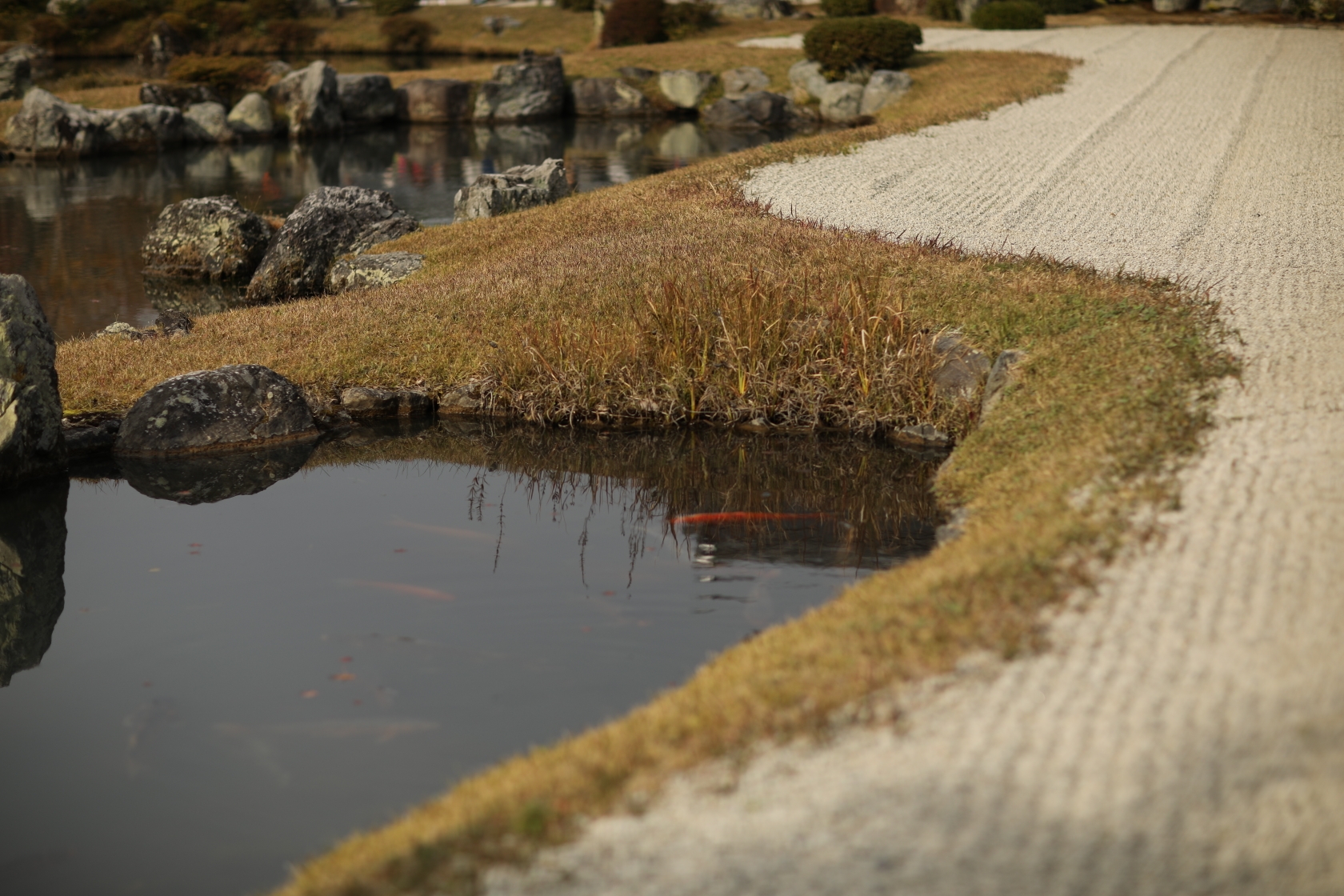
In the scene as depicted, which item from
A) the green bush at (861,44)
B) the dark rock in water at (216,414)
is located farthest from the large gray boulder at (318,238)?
the green bush at (861,44)

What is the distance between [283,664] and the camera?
580 centimetres

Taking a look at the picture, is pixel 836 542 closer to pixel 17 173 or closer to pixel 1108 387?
pixel 1108 387

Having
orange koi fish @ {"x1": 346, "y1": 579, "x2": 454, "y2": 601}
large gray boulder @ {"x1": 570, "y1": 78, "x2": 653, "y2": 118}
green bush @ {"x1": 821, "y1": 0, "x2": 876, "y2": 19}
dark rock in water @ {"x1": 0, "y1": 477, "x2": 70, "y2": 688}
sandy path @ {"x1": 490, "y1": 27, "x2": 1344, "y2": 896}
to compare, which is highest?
green bush @ {"x1": 821, "y1": 0, "x2": 876, "y2": 19}

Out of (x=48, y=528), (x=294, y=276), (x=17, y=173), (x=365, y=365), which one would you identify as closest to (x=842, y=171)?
(x=294, y=276)

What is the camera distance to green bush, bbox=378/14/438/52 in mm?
47281

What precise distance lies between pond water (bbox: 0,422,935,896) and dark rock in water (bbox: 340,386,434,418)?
208 mm

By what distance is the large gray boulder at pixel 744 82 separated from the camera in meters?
33.1

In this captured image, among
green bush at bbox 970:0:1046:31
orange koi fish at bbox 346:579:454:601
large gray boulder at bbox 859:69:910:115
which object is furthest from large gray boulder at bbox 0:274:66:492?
green bush at bbox 970:0:1046:31

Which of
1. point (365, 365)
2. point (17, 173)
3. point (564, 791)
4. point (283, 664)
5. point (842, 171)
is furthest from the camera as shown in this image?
point (17, 173)

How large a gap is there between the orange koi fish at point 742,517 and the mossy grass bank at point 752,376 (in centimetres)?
88

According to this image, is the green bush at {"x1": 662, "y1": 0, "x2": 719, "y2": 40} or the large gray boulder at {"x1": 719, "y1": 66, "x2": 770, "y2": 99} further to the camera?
the green bush at {"x1": 662, "y1": 0, "x2": 719, "y2": 40}

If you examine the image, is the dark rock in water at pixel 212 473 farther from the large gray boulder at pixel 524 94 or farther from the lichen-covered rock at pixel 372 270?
→ the large gray boulder at pixel 524 94

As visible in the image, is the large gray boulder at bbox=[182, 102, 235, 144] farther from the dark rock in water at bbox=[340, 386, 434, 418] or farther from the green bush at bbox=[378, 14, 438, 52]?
the dark rock in water at bbox=[340, 386, 434, 418]

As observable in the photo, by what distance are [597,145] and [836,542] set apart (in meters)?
23.0
